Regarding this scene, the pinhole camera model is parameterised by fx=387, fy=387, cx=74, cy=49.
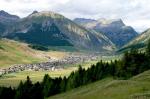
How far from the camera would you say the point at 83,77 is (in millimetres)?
149875

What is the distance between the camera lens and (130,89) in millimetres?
74688

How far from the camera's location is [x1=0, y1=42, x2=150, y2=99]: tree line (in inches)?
5182

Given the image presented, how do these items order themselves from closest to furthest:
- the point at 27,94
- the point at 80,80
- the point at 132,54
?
the point at 27,94 < the point at 132,54 < the point at 80,80

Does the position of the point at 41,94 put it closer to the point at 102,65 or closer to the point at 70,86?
the point at 70,86

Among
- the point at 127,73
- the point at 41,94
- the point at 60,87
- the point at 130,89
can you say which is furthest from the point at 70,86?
the point at 130,89

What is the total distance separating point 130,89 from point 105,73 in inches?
2912

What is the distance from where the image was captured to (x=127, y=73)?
135250 millimetres

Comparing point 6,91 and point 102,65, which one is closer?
point 6,91

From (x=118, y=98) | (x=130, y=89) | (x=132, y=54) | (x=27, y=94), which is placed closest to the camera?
(x=118, y=98)

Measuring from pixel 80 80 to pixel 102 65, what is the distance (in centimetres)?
1079

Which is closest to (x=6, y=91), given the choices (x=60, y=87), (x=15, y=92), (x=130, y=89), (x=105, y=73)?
(x=15, y=92)

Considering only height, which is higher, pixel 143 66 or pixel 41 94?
pixel 143 66

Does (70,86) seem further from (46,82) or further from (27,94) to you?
(27,94)

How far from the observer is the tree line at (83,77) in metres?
132
